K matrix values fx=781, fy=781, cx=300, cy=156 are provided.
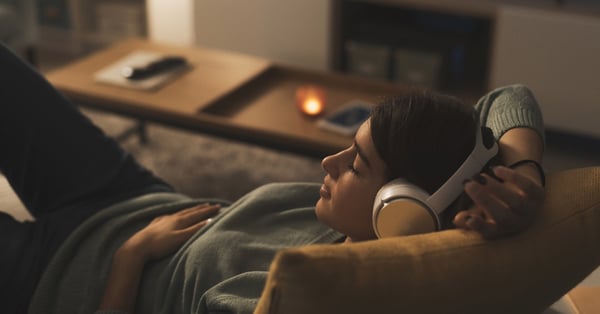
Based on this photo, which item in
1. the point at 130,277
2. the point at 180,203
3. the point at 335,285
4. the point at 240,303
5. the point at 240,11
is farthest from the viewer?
the point at 240,11

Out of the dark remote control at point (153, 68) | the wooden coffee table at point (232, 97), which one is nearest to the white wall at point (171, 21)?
the wooden coffee table at point (232, 97)

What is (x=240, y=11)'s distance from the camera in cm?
321

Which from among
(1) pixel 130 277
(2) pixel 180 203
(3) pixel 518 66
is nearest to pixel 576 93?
(3) pixel 518 66

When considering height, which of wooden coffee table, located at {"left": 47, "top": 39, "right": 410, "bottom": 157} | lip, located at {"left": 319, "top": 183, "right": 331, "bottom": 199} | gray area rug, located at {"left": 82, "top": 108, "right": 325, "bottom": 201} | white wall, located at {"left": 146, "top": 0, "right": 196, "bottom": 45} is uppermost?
lip, located at {"left": 319, "top": 183, "right": 331, "bottom": 199}

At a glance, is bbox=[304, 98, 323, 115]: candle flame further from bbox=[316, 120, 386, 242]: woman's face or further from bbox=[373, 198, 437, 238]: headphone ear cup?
bbox=[373, 198, 437, 238]: headphone ear cup

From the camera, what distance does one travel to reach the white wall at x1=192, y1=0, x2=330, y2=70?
3.09 metres

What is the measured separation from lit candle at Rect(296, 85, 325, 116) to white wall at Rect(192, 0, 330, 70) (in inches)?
36.0

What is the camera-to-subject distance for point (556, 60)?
105 inches

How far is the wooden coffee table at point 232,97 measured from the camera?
2016 millimetres

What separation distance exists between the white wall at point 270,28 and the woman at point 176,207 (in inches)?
66.3

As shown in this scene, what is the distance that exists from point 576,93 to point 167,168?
1418 millimetres

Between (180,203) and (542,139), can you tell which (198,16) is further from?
(542,139)

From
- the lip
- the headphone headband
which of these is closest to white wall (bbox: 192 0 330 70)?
the lip

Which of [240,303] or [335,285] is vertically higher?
[335,285]
